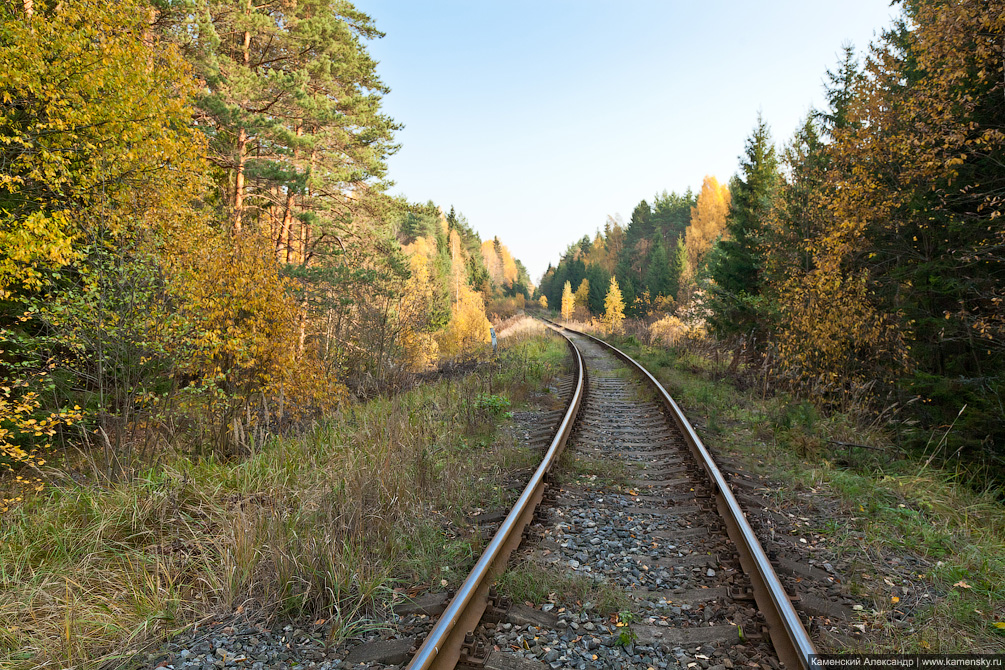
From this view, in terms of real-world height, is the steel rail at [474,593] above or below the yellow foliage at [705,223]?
below

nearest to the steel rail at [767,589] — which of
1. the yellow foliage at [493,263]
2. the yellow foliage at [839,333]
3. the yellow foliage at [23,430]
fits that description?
the yellow foliage at [839,333]

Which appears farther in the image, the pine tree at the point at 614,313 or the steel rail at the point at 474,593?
the pine tree at the point at 614,313

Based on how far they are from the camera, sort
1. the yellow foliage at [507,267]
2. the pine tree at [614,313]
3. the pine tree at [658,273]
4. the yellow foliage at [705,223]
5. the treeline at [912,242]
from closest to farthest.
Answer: the treeline at [912,242] < the pine tree at [614,313] < the yellow foliage at [705,223] < the pine tree at [658,273] < the yellow foliage at [507,267]

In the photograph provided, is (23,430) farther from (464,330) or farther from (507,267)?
(507,267)

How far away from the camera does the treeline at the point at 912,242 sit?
224 inches

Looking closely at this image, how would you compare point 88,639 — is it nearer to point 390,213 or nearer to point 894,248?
point 894,248

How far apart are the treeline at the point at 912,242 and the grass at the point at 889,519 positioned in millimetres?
886

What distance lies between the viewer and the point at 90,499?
439 cm

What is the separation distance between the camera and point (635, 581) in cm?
327

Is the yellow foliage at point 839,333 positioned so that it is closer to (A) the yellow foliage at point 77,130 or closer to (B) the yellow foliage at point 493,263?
(A) the yellow foliage at point 77,130

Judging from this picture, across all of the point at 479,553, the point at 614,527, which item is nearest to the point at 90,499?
the point at 479,553

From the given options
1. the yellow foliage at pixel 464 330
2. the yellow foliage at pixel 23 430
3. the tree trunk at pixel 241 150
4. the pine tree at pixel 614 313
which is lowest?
the yellow foliage at pixel 23 430

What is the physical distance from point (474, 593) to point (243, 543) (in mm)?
1747

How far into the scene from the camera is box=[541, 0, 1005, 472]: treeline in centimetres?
568
